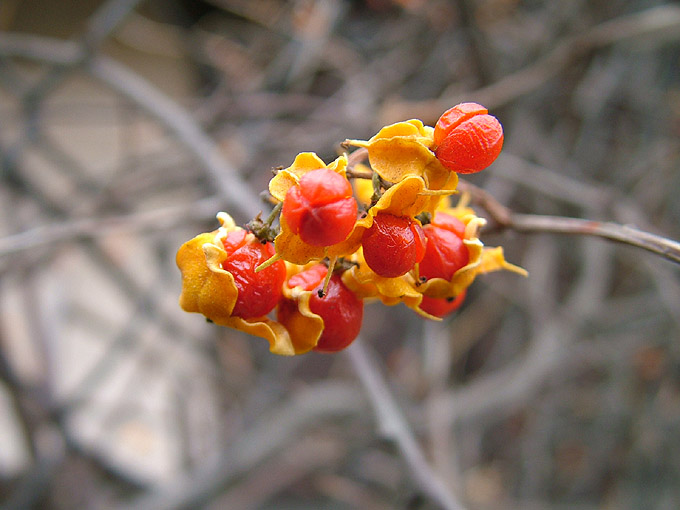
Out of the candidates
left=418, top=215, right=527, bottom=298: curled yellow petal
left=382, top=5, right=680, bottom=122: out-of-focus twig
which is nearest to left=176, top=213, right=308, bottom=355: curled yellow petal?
left=418, top=215, right=527, bottom=298: curled yellow petal

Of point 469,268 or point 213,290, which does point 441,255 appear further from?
point 213,290

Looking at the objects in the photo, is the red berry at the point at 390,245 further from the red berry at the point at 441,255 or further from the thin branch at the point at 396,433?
the thin branch at the point at 396,433

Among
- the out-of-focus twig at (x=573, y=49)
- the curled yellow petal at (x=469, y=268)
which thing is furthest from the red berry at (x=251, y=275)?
the out-of-focus twig at (x=573, y=49)

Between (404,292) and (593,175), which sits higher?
(593,175)

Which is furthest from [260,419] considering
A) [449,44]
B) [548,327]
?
[449,44]

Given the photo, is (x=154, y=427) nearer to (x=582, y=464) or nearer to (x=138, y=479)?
(x=138, y=479)

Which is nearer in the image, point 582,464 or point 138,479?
point 138,479

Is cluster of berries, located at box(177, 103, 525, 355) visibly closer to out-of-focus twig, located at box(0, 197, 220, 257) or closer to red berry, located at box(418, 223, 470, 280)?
red berry, located at box(418, 223, 470, 280)
